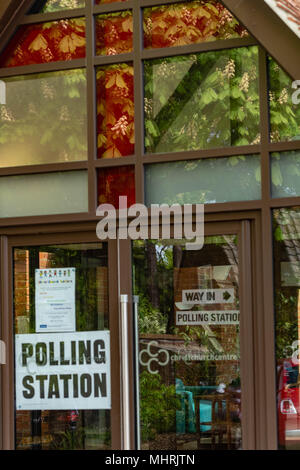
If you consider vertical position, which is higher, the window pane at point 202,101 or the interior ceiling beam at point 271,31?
the interior ceiling beam at point 271,31

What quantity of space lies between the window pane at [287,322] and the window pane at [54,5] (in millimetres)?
2278

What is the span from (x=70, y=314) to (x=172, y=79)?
1919 millimetres

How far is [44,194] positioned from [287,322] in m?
2.10

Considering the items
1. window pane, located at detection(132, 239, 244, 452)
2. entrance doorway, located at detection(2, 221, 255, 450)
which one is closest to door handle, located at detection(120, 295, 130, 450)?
entrance doorway, located at detection(2, 221, 255, 450)

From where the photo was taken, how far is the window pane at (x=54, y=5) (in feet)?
22.2

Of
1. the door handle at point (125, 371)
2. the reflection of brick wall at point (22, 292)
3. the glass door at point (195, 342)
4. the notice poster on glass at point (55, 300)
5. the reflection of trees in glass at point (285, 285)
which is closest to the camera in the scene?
the reflection of trees in glass at point (285, 285)

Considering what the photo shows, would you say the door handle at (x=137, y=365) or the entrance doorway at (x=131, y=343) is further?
the door handle at (x=137, y=365)

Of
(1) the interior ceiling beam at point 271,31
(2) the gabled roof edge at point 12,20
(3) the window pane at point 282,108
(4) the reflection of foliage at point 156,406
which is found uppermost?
(2) the gabled roof edge at point 12,20

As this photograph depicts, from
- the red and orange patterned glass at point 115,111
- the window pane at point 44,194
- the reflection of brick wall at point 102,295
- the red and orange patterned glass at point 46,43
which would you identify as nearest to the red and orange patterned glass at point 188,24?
the red and orange patterned glass at point 115,111

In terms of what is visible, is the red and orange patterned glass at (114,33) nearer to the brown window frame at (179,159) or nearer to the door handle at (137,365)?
the brown window frame at (179,159)

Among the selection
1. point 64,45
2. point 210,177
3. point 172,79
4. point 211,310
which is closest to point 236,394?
point 211,310

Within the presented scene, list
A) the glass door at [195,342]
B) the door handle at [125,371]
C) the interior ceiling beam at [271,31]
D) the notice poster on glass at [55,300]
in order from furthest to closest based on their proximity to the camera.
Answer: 1. the notice poster on glass at [55,300]
2. the door handle at [125,371]
3. the glass door at [195,342]
4. the interior ceiling beam at [271,31]
